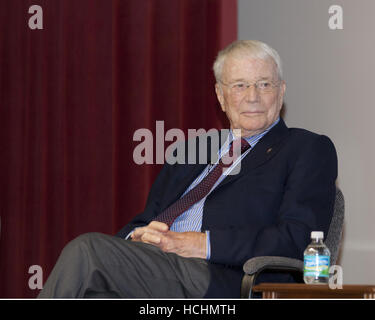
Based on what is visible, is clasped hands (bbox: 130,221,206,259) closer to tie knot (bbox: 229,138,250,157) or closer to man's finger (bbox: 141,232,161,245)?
man's finger (bbox: 141,232,161,245)

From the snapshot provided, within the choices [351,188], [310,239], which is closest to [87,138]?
[351,188]

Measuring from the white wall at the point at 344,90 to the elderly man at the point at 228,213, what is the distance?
0.51 m

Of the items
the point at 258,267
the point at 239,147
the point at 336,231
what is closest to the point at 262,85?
the point at 239,147

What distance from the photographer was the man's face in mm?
2572

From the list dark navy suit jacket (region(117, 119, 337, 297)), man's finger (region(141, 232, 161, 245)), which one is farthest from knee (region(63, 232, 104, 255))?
dark navy suit jacket (region(117, 119, 337, 297))

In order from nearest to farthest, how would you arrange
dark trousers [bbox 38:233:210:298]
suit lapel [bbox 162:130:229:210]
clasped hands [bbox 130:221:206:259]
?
dark trousers [bbox 38:233:210:298], clasped hands [bbox 130:221:206:259], suit lapel [bbox 162:130:229:210]

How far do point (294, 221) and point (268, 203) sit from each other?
0.17m

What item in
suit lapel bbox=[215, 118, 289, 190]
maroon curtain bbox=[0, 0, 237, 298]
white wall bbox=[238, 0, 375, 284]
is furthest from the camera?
maroon curtain bbox=[0, 0, 237, 298]

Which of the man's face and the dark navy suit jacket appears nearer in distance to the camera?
the dark navy suit jacket

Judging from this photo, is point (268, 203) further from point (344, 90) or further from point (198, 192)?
point (344, 90)

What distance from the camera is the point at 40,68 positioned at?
353 cm

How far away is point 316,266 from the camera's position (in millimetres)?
1888

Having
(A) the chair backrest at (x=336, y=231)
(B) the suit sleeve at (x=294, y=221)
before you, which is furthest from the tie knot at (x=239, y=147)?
(A) the chair backrest at (x=336, y=231)
